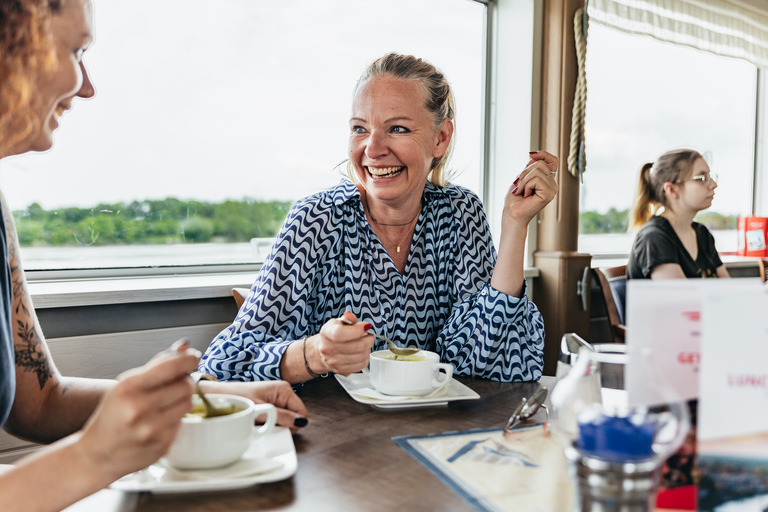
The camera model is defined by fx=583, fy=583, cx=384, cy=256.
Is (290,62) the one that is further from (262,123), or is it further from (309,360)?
(309,360)

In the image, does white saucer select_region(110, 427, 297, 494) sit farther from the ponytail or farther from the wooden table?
the ponytail

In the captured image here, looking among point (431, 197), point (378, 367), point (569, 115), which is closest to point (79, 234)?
point (431, 197)

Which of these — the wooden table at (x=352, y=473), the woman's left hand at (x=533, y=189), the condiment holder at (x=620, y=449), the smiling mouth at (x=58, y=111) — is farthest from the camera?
the woman's left hand at (x=533, y=189)

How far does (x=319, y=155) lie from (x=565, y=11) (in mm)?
1308

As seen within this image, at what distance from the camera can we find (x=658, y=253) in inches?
107

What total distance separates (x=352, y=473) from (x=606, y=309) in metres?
2.12

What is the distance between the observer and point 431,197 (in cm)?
172

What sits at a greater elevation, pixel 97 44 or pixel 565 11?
pixel 565 11

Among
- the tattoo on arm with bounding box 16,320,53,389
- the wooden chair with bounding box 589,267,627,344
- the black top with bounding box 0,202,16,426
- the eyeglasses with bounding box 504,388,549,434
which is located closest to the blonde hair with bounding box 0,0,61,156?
the black top with bounding box 0,202,16,426

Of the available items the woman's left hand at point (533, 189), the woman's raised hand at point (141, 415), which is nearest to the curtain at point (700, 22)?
the woman's left hand at point (533, 189)

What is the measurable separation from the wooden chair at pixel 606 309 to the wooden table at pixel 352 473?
1.67m

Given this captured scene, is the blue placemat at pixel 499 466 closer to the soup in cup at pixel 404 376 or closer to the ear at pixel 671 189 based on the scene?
the soup in cup at pixel 404 376

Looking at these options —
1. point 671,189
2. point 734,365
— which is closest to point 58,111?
point 734,365

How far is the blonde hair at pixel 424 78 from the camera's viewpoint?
1.56 metres
